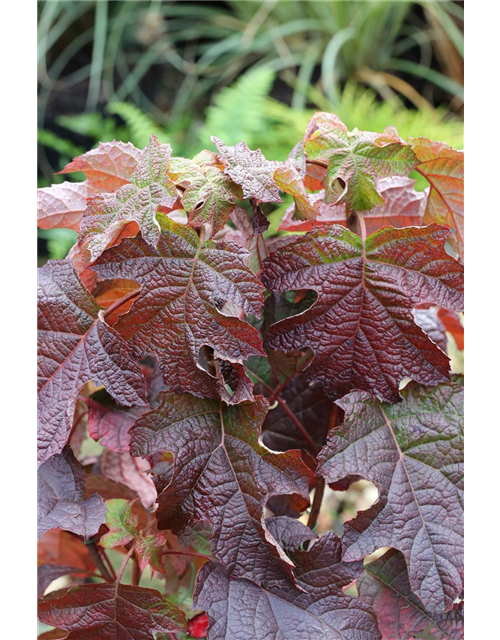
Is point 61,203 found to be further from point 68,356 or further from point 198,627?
point 198,627

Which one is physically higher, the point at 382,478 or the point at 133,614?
the point at 382,478

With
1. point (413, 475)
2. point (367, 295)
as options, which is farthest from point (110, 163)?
point (413, 475)

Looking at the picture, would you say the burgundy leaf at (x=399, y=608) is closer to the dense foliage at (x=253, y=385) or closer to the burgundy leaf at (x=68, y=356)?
the dense foliage at (x=253, y=385)

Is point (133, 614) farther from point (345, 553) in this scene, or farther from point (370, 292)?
point (370, 292)

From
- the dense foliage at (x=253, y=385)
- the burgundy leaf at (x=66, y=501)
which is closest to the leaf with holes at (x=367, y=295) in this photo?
the dense foliage at (x=253, y=385)

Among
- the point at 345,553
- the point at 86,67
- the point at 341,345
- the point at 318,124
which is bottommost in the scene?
the point at 86,67

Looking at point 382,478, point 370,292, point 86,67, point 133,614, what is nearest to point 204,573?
point 133,614

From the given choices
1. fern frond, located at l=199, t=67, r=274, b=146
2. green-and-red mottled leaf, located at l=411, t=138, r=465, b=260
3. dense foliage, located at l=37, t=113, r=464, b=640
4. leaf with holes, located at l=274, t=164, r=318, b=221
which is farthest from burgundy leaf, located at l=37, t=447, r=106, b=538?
fern frond, located at l=199, t=67, r=274, b=146

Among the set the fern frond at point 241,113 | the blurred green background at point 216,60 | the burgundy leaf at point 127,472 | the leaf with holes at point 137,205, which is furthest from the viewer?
the blurred green background at point 216,60
